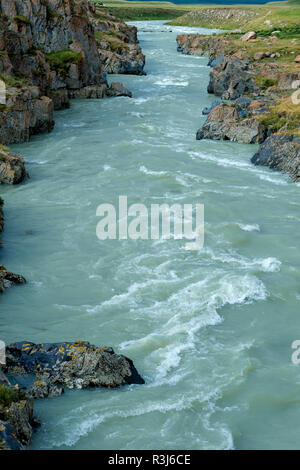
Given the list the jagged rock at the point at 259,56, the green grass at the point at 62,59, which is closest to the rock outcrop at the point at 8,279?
the green grass at the point at 62,59

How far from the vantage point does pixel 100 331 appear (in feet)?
46.0

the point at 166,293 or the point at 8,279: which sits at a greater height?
the point at 8,279

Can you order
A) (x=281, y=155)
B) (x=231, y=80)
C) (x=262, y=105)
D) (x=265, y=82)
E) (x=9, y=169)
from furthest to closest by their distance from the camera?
(x=231, y=80) → (x=265, y=82) → (x=262, y=105) → (x=281, y=155) → (x=9, y=169)

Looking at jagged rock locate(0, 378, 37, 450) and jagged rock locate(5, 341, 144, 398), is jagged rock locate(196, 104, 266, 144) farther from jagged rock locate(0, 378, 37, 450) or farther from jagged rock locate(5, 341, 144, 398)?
jagged rock locate(0, 378, 37, 450)

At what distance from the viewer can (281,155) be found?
29031 mm

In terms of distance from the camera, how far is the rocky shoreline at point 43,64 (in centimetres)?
3359

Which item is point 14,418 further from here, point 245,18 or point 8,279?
point 245,18

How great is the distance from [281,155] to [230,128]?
656 centimetres

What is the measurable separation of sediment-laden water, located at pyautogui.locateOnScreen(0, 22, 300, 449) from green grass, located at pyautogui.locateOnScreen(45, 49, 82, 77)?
13.3m

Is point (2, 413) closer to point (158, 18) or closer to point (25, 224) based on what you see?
point (25, 224)

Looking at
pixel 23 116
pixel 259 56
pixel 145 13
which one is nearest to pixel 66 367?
pixel 23 116

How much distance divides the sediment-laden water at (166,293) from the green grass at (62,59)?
13338 mm

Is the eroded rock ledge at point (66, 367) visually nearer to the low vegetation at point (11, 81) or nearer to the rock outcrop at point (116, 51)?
the low vegetation at point (11, 81)

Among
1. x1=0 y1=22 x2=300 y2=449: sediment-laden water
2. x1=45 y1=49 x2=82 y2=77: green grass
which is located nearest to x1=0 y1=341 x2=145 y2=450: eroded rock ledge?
x1=0 y1=22 x2=300 y2=449: sediment-laden water
